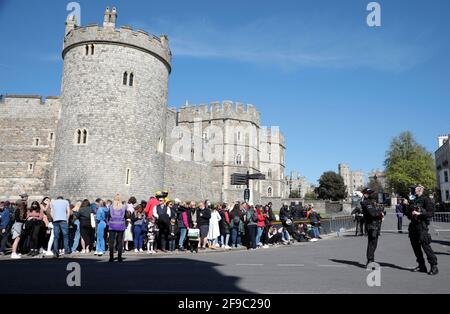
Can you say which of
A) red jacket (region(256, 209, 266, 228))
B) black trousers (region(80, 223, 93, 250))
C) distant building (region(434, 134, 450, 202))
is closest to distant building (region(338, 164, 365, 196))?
distant building (region(434, 134, 450, 202))

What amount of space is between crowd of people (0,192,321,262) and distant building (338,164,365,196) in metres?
151

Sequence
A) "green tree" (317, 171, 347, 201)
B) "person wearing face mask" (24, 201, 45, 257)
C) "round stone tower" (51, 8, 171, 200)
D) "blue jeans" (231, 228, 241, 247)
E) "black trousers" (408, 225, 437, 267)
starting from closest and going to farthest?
"black trousers" (408, 225, 437, 267)
"person wearing face mask" (24, 201, 45, 257)
"blue jeans" (231, 228, 241, 247)
"round stone tower" (51, 8, 171, 200)
"green tree" (317, 171, 347, 201)

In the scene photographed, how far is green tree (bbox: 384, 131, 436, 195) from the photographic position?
180 feet

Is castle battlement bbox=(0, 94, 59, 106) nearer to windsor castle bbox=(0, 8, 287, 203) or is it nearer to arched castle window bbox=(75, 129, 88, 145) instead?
windsor castle bbox=(0, 8, 287, 203)

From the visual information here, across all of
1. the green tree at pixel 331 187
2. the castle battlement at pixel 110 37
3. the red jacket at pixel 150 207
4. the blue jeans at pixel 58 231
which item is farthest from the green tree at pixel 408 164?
the blue jeans at pixel 58 231

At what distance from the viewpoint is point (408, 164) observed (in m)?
55.9

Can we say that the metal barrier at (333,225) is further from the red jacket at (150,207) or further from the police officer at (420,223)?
the police officer at (420,223)

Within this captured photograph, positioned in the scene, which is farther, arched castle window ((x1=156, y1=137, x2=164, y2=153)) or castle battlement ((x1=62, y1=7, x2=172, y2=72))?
arched castle window ((x1=156, y1=137, x2=164, y2=153))

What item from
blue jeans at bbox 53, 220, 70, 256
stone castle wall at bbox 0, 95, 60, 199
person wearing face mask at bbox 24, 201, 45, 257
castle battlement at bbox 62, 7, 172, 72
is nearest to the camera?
blue jeans at bbox 53, 220, 70, 256

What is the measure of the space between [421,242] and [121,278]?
6.35 meters

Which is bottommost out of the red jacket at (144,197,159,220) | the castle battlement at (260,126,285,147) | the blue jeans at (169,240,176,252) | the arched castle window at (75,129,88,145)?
the blue jeans at (169,240,176,252)

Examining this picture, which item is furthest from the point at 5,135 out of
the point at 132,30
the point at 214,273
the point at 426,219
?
the point at 426,219
